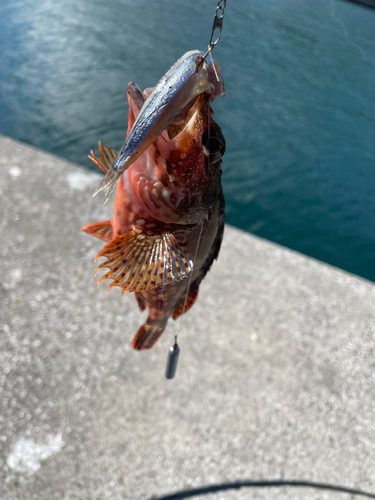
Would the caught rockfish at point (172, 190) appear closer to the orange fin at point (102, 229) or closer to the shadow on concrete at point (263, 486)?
the orange fin at point (102, 229)

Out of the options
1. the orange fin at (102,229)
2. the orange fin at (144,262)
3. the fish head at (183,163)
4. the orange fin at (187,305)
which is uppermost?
the fish head at (183,163)

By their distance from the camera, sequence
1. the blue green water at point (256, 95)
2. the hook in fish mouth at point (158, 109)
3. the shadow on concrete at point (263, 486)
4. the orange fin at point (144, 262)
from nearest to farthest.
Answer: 1. the hook in fish mouth at point (158, 109)
2. the orange fin at point (144, 262)
3. the shadow on concrete at point (263, 486)
4. the blue green water at point (256, 95)

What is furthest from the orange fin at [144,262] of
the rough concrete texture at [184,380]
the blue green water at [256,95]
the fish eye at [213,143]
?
the blue green water at [256,95]

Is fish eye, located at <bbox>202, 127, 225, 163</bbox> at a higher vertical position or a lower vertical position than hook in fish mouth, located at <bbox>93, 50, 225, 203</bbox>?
lower

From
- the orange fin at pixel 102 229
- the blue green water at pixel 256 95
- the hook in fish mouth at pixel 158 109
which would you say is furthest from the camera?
the blue green water at pixel 256 95

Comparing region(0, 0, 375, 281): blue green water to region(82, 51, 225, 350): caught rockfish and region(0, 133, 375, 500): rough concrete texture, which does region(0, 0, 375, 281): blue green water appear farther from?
region(82, 51, 225, 350): caught rockfish

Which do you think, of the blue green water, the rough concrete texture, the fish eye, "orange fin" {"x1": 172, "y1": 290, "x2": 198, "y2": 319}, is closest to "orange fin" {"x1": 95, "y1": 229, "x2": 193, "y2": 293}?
the fish eye

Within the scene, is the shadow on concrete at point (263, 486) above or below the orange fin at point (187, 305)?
below

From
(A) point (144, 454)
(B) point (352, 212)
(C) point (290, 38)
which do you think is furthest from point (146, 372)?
(C) point (290, 38)
